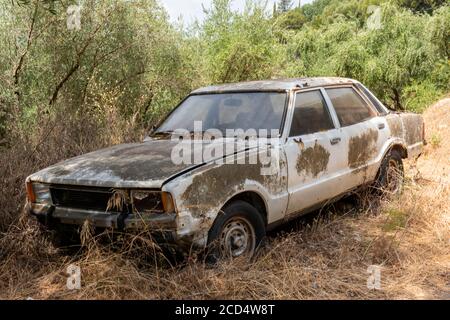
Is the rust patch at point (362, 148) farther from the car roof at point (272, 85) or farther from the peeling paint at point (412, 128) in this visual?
the peeling paint at point (412, 128)

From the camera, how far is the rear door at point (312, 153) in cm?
430

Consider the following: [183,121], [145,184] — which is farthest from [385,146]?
[145,184]

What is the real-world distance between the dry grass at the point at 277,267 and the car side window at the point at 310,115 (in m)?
0.98

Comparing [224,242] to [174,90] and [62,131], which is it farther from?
[174,90]

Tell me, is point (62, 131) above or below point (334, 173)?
above

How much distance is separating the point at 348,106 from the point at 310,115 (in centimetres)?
87

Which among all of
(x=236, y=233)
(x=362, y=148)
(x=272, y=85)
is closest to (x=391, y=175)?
(x=362, y=148)

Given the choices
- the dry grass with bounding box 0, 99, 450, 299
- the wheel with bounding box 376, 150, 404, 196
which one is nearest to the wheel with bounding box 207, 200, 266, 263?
the dry grass with bounding box 0, 99, 450, 299

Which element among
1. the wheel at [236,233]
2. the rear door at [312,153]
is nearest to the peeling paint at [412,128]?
the rear door at [312,153]

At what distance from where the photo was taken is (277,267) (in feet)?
12.5

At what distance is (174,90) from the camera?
1055 centimetres

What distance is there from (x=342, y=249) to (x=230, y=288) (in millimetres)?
1369

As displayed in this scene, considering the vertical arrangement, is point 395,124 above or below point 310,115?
below

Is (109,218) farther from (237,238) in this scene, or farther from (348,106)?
(348,106)
